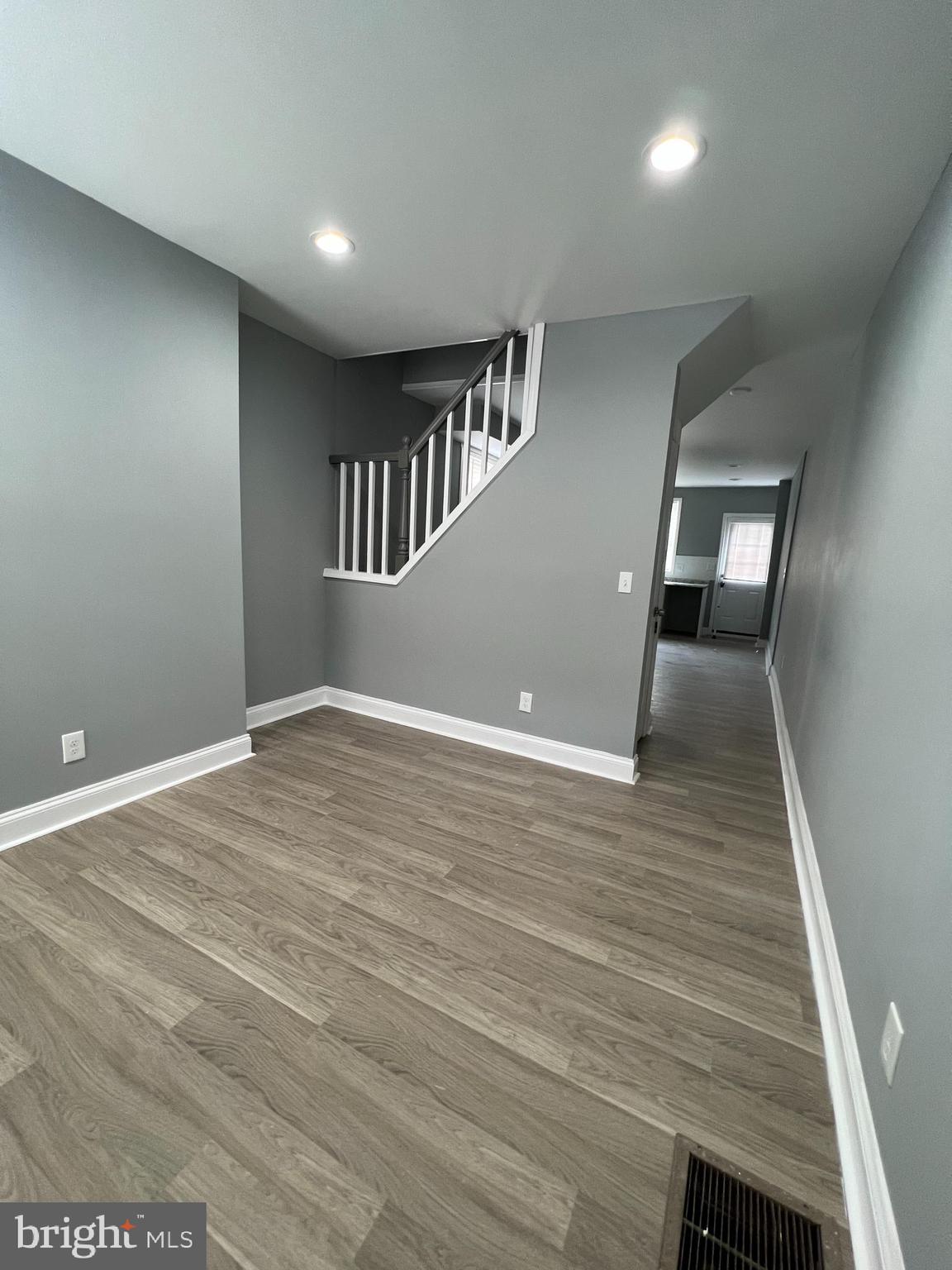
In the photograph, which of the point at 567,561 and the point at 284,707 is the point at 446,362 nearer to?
the point at 567,561

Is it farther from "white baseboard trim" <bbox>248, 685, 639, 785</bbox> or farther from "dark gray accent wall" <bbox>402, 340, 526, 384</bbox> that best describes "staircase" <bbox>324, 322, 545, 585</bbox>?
"white baseboard trim" <bbox>248, 685, 639, 785</bbox>

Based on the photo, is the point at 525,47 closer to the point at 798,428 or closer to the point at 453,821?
the point at 453,821

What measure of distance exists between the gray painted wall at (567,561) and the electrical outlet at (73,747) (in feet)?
5.96

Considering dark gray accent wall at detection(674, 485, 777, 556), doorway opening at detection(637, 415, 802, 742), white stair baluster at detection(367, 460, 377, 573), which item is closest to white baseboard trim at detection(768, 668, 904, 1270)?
white stair baluster at detection(367, 460, 377, 573)

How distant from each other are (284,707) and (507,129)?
3.21m

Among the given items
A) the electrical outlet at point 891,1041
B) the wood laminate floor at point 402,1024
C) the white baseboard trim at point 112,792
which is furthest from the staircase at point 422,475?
the electrical outlet at point 891,1041

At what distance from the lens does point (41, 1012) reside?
1.32 m

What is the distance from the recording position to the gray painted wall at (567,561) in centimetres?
261

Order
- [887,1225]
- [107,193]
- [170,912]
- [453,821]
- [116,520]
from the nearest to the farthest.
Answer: [887,1225] < [170,912] < [107,193] < [116,520] < [453,821]

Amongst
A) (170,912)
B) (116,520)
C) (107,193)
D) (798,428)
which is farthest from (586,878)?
(798,428)

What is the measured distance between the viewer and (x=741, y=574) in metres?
8.69

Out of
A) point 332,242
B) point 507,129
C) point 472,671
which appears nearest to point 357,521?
point 472,671

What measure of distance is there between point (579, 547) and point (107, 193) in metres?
2.46

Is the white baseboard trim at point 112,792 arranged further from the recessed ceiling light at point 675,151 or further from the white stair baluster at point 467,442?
the recessed ceiling light at point 675,151
